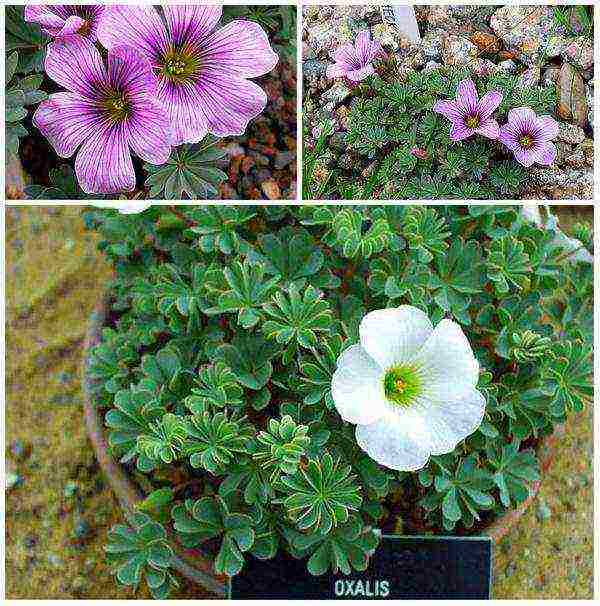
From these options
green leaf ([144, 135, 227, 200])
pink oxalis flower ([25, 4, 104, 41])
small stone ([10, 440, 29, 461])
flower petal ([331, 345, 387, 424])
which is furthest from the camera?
small stone ([10, 440, 29, 461])

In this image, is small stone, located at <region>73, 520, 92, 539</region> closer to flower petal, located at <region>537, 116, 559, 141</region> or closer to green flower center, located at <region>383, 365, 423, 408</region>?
green flower center, located at <region>383, 365, 423, 408</region>

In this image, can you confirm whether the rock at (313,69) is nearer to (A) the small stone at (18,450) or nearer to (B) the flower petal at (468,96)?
(B) the flower petal at (468,96)

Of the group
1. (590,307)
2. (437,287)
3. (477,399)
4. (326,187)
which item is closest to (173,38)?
(326,187)

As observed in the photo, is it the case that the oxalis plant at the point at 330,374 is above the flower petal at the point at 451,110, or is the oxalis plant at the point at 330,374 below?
below

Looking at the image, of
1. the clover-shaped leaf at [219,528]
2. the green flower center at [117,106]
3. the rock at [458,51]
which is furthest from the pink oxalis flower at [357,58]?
the clover-shaped leaf at [219,528]

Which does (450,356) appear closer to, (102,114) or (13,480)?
(102,114)

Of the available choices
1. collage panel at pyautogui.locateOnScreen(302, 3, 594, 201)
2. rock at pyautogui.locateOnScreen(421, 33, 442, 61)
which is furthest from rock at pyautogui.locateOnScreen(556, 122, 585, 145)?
rock at pyautogui.locateOnScreen(421, 33, 442, 61)
